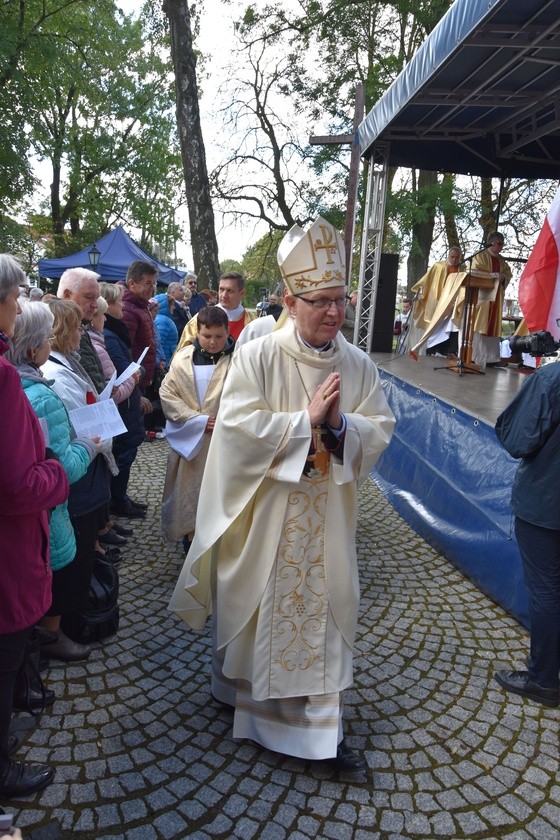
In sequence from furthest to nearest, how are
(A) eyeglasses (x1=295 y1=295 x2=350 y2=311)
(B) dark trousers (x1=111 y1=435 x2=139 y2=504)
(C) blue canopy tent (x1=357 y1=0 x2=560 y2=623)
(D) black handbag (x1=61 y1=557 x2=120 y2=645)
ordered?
1. (B) dark trousers (x1=111 y1=435 x2=139 y2=504)
2. (C) blue canopy tent (x1=357 y1=0 x2=560 y2=623)
3. (D) black handbag (x1=61 y1=557 x2=120 y2=645)
4. (A) eyeglasses (x1=295 y1=295 x2=350 y2=311)


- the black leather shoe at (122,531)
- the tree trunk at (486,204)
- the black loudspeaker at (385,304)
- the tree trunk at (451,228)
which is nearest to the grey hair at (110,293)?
the black leather shoe at (122,531)

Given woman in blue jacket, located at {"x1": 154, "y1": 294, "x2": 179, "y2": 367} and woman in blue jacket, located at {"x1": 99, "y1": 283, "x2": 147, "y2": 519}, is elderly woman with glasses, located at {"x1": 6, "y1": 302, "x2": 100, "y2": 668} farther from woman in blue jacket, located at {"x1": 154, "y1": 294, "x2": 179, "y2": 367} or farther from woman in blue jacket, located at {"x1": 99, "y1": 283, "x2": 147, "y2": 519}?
woman in blue jacket, located at {"x1": 154, "y1": 294, "x2": 179, "y2": 367}

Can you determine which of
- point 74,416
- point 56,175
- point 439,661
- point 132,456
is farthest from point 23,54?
point 439,661

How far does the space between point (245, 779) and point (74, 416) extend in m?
1.63

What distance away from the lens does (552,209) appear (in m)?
4.23

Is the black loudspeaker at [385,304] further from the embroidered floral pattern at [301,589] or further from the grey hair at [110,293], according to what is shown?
the embroidered floral pattern at [301,589]

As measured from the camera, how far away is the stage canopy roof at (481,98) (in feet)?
17.6

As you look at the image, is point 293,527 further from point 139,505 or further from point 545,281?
point 545,281

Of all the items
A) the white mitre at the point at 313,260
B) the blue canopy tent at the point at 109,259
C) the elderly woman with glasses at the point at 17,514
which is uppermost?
the blue canopy tent at the point at 109,259

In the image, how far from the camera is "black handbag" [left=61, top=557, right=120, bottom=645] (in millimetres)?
2896

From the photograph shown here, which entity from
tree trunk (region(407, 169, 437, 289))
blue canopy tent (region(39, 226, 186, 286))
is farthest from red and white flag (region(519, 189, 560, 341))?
blue canopy tent (region(39, 226, 186, 286))

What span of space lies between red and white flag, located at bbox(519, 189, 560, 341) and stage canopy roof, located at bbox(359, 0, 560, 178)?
6.25 ft

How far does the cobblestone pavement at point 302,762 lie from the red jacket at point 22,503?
76 cm

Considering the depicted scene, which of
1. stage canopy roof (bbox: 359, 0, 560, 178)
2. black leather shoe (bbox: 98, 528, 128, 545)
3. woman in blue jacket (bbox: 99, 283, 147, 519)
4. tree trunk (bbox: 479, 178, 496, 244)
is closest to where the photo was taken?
black leather shoe (bbox: 98, 528, 128, 545)
